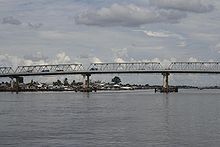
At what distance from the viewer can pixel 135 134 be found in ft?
156

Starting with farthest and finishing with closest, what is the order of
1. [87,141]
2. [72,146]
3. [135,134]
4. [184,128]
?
1. [184,128]
2. [135,134]
3. [87,141]
4. [72,146]

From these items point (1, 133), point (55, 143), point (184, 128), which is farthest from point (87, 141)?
point (184, 128)

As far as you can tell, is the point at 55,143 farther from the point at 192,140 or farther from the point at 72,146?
the point at 192,140

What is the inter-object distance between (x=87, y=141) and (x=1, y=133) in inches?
382

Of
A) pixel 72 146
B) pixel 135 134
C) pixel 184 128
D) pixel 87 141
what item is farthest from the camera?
pixel 184 128

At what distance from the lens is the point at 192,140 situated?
142ft

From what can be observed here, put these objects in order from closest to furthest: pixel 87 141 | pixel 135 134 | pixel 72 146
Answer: pixel 72 146, pixel 87 141, pixel 135 134

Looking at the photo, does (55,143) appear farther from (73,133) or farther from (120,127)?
(120,127)

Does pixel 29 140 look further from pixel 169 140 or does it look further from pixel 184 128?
pixel 184 128

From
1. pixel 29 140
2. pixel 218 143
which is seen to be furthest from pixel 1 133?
pixel 218 143

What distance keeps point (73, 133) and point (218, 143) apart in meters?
14.1

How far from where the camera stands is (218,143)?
41.5 m

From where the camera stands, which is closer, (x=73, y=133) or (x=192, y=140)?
(x=192, y=140)

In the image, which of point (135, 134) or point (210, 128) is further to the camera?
point (210, 128)
